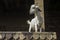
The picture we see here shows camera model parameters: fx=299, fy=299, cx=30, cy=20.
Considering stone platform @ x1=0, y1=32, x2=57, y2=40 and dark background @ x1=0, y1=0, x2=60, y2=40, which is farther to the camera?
dark background @ x1=0, y1=0, x2=60, y2=40

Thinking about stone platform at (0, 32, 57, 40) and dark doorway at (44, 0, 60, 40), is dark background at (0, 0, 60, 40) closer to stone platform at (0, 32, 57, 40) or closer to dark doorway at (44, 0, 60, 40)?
dark doorway at (44, 0, 60, 40)

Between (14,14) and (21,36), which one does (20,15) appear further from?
(21,36)

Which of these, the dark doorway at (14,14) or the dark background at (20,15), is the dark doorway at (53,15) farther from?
the dark doorway at (14,14)

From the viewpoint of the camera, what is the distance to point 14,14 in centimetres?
877

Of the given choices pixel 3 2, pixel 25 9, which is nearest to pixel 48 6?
pixel 25 9

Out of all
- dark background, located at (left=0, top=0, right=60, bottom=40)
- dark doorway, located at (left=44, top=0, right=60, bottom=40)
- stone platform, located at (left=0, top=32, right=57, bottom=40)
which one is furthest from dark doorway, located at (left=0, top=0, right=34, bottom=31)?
stone platform, located at (left=0, top=32, right=57, bottom=40)

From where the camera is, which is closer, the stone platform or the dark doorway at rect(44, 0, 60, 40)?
the stone platform

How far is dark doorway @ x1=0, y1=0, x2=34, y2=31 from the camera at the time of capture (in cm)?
835

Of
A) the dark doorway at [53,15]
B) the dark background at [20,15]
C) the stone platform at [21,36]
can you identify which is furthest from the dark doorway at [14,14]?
the stone platform at [21,36]

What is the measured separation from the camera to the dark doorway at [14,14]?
8.35m

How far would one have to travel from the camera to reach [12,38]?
430 centimetres

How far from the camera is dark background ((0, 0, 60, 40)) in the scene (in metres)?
8.33

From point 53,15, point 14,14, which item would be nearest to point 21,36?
point 53,15

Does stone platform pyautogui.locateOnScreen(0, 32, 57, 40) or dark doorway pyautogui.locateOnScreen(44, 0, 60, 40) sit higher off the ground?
dark doorway pyautogui.locateOnScreen(44, 0, 60, 40)
